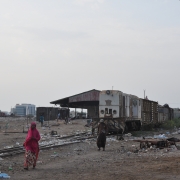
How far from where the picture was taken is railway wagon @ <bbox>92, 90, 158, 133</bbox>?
81.7ft

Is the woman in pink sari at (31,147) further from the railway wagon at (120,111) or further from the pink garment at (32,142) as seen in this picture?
the railway wagon at (120,111)

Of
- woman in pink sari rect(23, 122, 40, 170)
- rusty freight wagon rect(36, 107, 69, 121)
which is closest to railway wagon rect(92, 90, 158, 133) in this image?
woman in pink sari rect(23, 122, 40, 170)

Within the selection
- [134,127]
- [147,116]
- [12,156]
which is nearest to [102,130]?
[12,156]

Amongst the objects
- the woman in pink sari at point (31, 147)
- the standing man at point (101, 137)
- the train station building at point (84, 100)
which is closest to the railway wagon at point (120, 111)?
the standing man at point (101, 137)

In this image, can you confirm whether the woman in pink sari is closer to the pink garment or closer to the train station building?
the pink garment

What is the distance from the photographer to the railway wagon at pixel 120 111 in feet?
81.7

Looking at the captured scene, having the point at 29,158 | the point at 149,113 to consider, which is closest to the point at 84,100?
the point at 149,113

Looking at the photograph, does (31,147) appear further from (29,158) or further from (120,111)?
(120,111)

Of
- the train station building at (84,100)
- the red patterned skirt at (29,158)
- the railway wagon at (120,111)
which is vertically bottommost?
the red patterned skirt at (29,158)

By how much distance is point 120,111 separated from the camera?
1016 inches

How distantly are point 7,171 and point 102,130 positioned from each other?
629cm

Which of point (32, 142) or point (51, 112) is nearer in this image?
point (32, 142)

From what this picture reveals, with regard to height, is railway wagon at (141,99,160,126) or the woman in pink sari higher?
railway wagon at (141,99,160,126)

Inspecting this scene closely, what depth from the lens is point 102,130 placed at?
1591 cm
